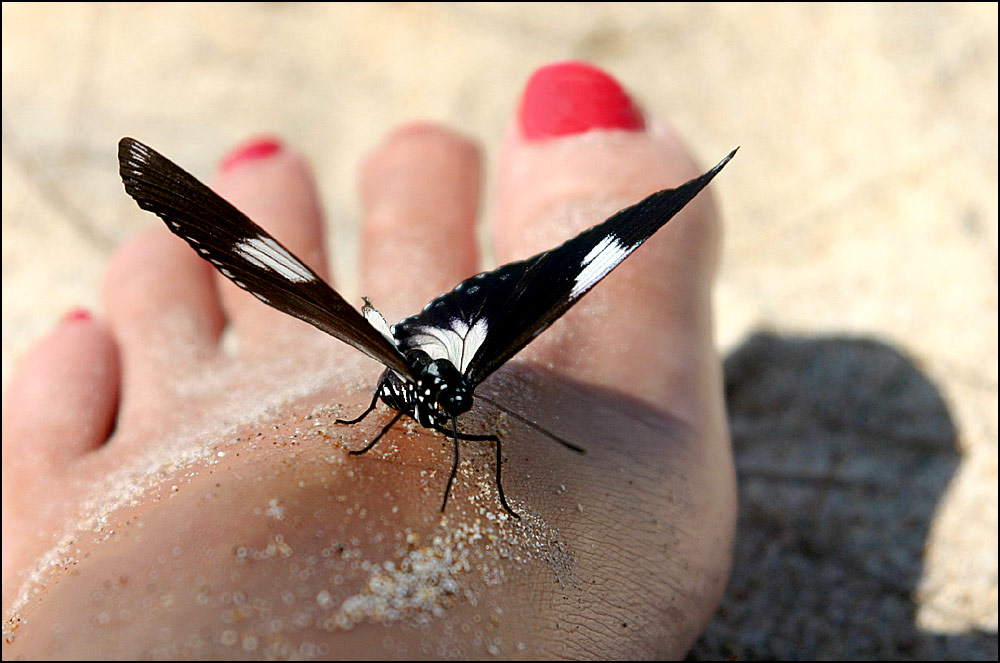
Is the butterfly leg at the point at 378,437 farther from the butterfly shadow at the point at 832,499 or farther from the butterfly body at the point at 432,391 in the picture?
the butterfly shadow at the point at 832,499

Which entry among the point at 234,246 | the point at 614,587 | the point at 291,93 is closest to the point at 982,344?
the point at 614,587

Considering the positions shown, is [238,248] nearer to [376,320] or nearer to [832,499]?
[376,320]

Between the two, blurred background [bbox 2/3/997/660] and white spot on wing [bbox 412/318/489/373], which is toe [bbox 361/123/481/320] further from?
white spot on wing [bbox 412/318/489/373]

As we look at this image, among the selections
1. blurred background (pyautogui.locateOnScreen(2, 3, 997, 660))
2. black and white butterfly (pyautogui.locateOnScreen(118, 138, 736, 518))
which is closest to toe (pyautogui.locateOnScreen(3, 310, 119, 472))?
blurred background (pyautogui.locateOnScreen(2, 3, 997, 660))

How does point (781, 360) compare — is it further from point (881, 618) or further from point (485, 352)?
point (485, 352)

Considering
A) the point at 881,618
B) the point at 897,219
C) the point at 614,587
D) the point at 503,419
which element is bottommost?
the point at 881,618

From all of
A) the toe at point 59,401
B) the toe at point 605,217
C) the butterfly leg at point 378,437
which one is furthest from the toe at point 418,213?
the butterfly leg at point 378,437

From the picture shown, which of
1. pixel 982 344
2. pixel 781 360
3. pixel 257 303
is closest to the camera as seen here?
pixel 982 344

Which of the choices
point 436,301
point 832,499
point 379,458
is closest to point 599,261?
point 436,301
